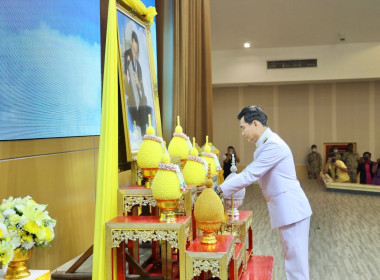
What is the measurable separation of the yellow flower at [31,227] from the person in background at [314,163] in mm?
11147

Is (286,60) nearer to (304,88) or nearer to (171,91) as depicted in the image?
(304,88)

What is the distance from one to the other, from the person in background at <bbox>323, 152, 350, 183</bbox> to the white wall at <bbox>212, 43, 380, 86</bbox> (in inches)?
82.2

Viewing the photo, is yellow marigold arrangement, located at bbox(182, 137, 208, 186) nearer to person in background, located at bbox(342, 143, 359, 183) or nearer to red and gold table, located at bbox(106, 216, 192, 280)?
red and gold table, located at bbox(106, 216, 192, 280)

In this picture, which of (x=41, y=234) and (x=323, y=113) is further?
(x=323, y=113)

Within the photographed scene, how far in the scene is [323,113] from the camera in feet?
41.1

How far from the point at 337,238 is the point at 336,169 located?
5.69 m

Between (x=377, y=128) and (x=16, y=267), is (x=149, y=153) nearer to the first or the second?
(x=16, y=267)

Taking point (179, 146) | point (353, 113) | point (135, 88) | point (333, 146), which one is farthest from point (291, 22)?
point (135, 88)

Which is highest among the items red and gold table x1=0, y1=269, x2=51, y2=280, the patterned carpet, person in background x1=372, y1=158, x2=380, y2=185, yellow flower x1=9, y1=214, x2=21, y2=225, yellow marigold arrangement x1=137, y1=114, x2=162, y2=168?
yellow marigold arrangement x1=137, y1=114, x2=162, y2=168

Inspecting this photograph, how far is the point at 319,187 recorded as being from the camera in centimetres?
1067

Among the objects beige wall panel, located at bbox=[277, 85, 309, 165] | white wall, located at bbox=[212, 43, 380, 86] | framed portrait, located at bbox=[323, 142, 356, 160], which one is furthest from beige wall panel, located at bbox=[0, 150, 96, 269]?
framed portrait, located at bbox=[323, 142, 356, 160]

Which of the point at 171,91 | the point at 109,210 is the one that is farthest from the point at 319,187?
the point at 109,210

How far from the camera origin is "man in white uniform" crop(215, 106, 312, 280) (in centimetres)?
287

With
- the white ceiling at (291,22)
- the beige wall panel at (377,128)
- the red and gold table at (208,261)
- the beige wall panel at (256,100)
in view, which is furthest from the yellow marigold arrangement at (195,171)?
the beige wall panel at (377,128)
